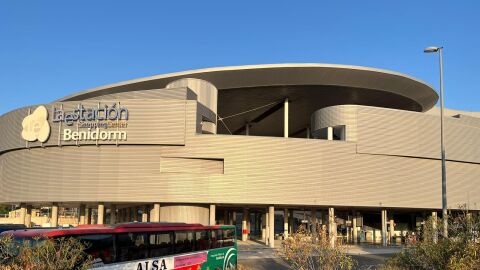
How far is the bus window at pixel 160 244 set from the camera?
16.6 m

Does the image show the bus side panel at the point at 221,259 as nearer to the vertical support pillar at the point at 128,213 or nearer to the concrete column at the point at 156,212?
the concrete column at the point at 156,212

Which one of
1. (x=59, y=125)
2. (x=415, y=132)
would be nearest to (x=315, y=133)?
(x=415, y=132)

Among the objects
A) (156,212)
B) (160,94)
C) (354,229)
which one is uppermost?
(160,94)

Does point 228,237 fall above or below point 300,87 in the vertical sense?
below

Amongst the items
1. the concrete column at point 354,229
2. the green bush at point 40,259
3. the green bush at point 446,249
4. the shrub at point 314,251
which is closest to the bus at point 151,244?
the green bush at point 40,259

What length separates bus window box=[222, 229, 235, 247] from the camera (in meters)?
22.6

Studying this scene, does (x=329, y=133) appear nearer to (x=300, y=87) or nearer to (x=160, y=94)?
(x=300, y=87)

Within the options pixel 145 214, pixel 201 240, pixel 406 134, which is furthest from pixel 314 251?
pixel 145 214

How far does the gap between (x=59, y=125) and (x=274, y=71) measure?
21.4m

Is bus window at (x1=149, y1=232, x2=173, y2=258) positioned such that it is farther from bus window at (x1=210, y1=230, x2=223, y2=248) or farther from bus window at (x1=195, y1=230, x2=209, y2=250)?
bus window at (x1=210, y1=230, x2=223, y2=248)

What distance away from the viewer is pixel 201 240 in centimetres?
2009

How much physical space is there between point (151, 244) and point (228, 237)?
708 centimetres

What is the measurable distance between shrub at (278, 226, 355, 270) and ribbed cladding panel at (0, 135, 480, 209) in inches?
1188

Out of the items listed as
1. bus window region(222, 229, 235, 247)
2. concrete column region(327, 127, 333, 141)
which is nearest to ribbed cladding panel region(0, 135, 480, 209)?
concrete column region(327, 127, 333, 141)
